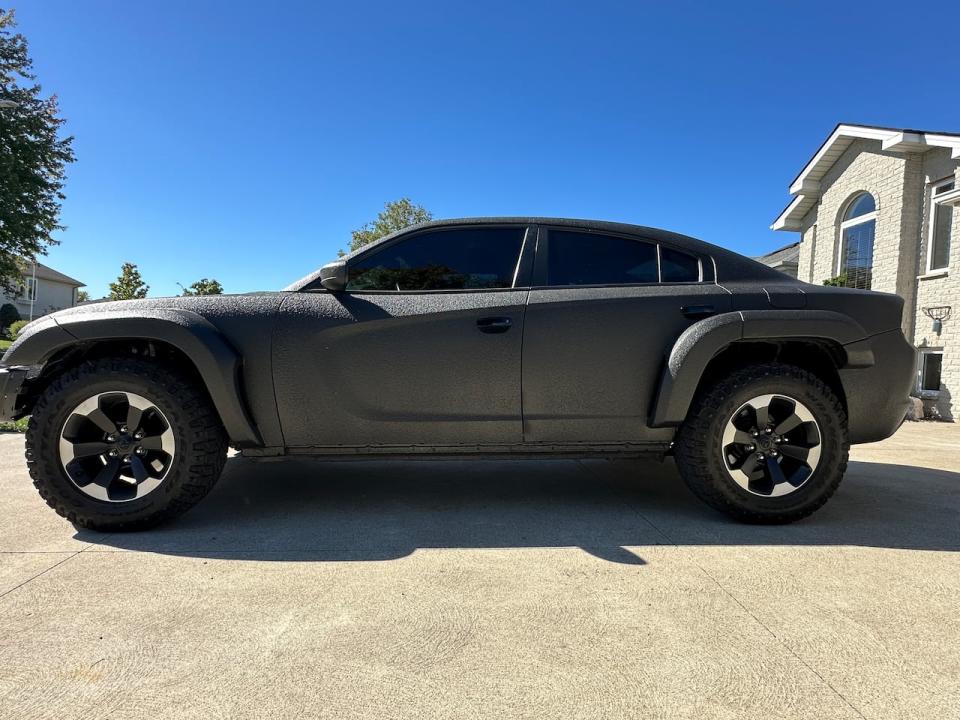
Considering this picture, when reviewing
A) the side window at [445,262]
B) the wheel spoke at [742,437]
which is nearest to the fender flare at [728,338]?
the wheel spoke at [742,437]

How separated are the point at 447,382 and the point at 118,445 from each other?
1.67 meters

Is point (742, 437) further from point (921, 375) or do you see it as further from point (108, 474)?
point (921, 375)

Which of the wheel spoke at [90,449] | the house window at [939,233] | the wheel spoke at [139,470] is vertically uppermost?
the house window at [939,233]

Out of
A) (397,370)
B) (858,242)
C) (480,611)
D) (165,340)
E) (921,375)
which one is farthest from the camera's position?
(858,242)

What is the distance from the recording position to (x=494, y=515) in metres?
3.09

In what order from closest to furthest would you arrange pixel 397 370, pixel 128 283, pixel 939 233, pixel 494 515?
pixel 397 370
pixel 494 515
pixel 939 233
pixel 128 283

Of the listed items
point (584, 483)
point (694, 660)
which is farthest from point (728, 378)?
point (694, 660)

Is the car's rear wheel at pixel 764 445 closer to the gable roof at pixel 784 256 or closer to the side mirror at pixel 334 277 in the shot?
the side mirror at pixel 334 277

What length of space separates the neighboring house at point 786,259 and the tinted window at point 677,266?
13095 mm

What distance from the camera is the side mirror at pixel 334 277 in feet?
9.52

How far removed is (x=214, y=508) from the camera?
3.19m

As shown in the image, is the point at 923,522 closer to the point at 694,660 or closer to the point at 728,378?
the point at 728,378

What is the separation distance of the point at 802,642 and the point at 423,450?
1.83 metres

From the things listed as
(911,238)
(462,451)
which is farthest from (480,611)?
(911,238)
